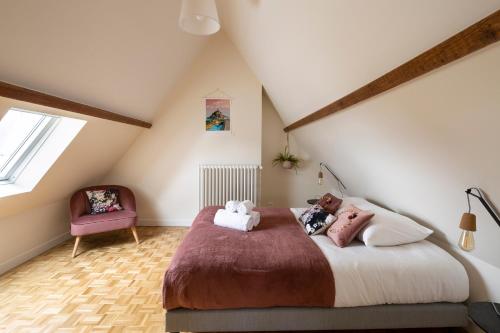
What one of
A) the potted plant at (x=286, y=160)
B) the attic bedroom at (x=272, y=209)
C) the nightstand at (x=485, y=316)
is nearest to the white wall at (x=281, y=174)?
the potted plant at (x=286, y=160)

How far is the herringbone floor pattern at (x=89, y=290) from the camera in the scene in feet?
5.86

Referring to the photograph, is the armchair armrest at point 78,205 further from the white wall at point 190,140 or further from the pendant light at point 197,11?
the pendant light at point 197,11

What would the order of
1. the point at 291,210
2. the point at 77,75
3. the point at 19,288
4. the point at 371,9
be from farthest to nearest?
1. the point at 291,210
2. the point at 19,288
3. the point at 77,75
4. the point at 371,9

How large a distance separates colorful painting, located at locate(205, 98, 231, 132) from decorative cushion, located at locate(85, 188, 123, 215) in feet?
5.67

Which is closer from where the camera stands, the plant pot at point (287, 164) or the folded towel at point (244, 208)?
the folded towel at point (244, 208)

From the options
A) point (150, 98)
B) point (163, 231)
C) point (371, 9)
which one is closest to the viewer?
point (371, 9)

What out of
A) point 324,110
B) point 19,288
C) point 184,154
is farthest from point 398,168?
point 19,288

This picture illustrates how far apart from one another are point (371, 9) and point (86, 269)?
332 centimetres

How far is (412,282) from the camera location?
1.58 meters

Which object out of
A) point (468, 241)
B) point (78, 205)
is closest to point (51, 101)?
point (78, 205)

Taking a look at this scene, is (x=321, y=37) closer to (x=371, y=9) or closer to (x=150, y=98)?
(x=371, y=9)

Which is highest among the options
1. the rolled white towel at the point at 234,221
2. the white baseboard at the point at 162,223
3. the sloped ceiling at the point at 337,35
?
the sloped ceiling at the point at 337,35

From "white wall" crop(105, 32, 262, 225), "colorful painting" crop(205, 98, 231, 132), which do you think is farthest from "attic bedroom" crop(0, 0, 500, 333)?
"colorful painting" crop(205, 98, 231, 132)

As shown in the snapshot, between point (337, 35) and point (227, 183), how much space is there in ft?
8.81
